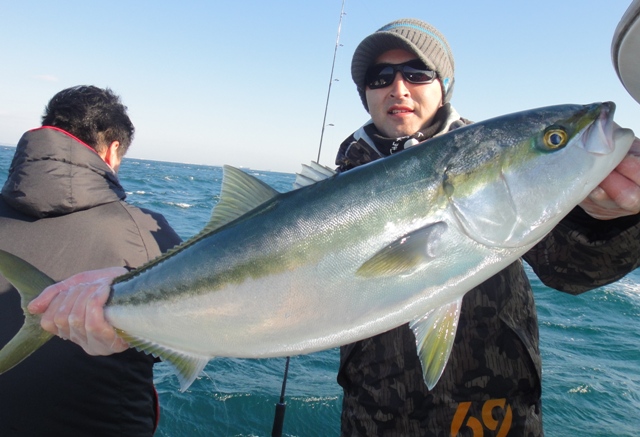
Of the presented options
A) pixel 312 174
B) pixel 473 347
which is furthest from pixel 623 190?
pixel 312 174

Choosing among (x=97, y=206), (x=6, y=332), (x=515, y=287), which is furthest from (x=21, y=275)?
(x=515, y=287)

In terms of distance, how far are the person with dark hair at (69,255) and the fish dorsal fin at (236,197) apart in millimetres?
1389

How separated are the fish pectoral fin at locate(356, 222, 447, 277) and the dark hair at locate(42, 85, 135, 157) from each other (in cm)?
333

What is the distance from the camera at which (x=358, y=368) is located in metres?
3.09

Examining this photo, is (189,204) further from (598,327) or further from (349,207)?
(349,207)

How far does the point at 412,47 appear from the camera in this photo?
3.43 metres

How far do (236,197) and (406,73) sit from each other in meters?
1.63

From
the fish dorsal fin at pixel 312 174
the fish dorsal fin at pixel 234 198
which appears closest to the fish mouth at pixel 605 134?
the fish dorsal fin at pixel 312 174

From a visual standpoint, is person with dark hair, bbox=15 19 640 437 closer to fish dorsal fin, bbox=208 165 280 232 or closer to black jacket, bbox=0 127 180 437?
black jacket, bbox=0 127 180 437

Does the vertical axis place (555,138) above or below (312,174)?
above

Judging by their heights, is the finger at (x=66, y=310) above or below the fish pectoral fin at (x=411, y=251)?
below

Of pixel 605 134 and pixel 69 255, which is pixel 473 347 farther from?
pixel 69 255

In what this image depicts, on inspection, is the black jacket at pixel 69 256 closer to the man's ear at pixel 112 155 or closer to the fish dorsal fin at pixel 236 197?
the man's ear at pixel 112 155

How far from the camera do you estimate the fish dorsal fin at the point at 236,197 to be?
109 inches
